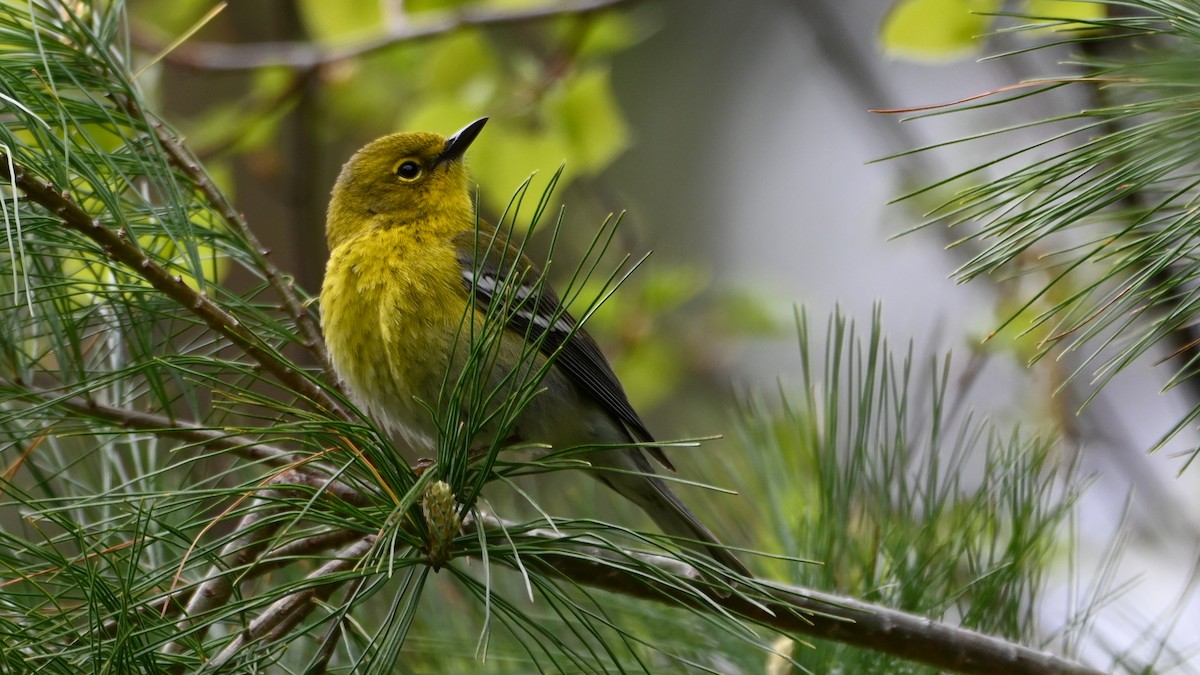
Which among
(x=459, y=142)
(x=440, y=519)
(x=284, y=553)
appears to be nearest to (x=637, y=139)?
(x=459, y=142)

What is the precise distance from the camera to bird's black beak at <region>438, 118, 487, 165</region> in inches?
141

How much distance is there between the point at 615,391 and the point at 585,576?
1343 millimetres

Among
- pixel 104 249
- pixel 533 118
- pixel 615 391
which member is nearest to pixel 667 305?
pixel 533 118

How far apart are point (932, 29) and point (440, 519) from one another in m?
2.20

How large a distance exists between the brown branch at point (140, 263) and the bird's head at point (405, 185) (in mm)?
1552

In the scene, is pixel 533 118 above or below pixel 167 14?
below

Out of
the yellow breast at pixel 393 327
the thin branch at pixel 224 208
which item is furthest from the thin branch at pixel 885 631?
the yellow breast at pixel 393 327

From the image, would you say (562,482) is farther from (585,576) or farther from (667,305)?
(585,576)

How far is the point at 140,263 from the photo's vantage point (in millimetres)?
1798

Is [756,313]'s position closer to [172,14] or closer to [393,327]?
[393,327]

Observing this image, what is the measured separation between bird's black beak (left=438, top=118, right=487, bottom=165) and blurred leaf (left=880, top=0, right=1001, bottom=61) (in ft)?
4.27

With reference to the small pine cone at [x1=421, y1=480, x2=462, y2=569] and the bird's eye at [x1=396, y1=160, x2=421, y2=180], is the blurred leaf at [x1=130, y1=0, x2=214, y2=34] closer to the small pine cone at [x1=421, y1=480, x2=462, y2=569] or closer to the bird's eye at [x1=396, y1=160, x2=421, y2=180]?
the bird's eye at [x1=396, y1=160, x2=421, y2=180]

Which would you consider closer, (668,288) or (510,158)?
(510,158)

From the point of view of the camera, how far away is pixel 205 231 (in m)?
2.34
